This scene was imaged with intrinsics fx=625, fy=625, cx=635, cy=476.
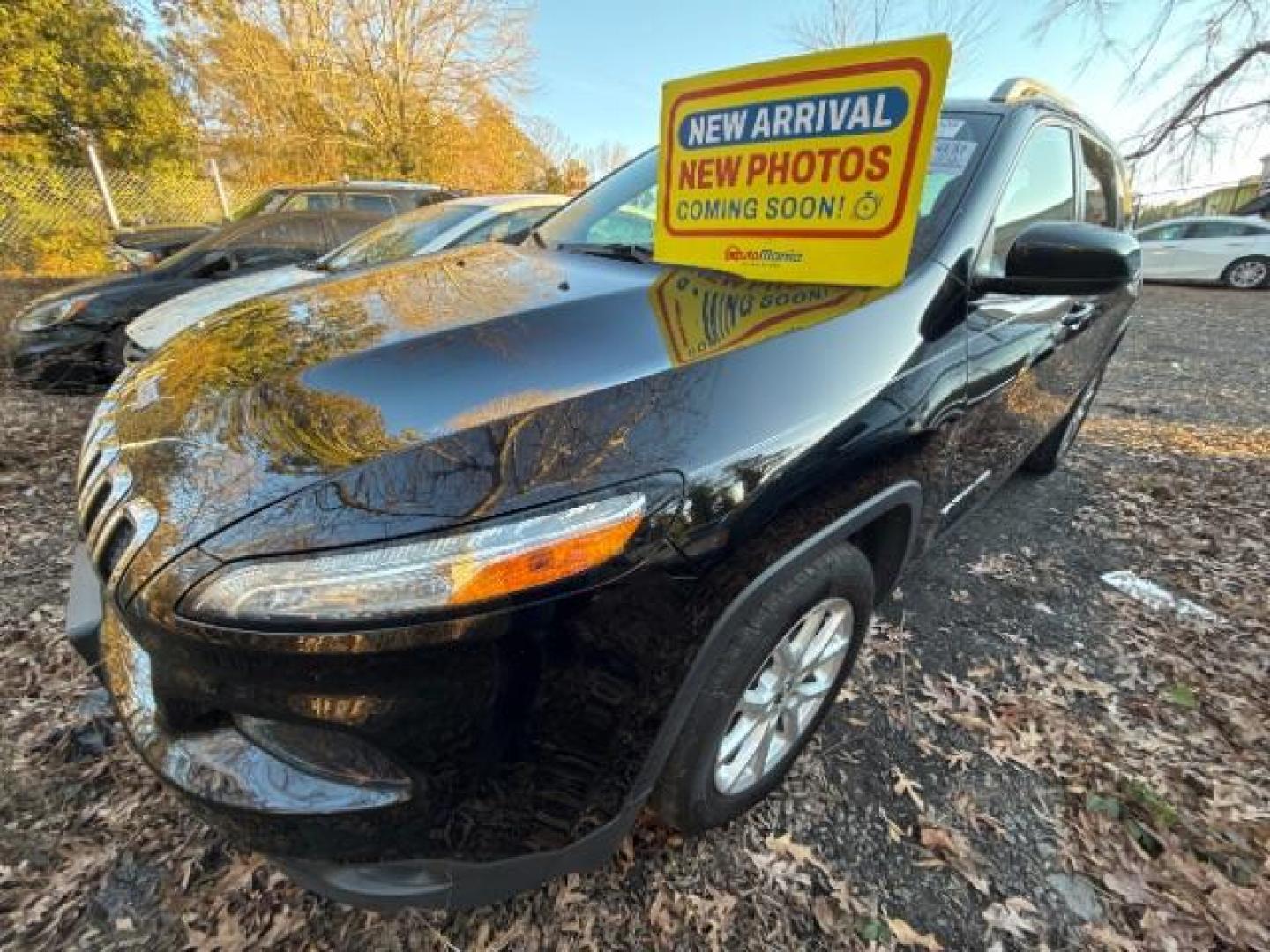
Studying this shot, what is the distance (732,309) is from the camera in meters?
1.58

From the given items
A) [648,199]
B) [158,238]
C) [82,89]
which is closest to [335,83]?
[82,89]

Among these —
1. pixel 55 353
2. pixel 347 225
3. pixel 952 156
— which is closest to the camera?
pixel 952 156

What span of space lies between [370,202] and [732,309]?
664cm

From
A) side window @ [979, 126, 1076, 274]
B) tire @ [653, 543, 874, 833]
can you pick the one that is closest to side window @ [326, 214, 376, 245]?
side window @ [979, 126, 1076, 274]

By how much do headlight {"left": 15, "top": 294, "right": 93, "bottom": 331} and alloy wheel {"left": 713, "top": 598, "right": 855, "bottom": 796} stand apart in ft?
16.5

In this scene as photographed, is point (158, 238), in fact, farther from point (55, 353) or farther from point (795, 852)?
point (795, 852)

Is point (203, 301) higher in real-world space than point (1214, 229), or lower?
higher

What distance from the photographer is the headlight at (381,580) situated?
0.94 meters

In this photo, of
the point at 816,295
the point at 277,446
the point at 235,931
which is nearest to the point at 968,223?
the point at 816,295

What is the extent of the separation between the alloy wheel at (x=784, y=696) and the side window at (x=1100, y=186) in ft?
7.96

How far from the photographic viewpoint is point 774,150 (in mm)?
1672

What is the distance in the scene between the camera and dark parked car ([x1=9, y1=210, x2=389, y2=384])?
13.7 ft

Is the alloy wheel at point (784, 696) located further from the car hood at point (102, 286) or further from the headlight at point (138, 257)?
the headlight at point (138, 257)

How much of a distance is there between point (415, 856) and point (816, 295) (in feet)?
4.89
